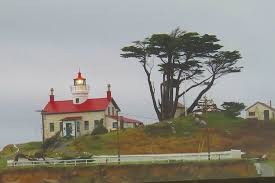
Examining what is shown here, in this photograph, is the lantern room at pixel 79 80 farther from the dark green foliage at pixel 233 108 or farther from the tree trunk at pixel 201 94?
the dark green foliage at pixel 233 108

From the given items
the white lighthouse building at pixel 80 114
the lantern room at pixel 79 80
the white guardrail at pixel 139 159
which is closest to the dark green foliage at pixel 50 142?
the white lighthouse building at pixel 80 114

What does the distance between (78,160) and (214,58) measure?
30.2 ft

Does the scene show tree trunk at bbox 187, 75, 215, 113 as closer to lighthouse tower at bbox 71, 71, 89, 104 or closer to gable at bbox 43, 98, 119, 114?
gable at bbox 43, 98, 119, 114

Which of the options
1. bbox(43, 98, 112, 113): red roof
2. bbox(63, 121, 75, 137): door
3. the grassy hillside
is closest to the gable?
bbox(43, 98, 112, 113): red roof

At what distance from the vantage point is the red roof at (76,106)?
855 inches

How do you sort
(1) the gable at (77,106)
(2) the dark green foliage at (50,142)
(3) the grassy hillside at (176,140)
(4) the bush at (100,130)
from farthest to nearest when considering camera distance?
1. (1) the gable at (77,106)
2. (4) the bush at (100,130)
3. (2) the dark green foliage at (50,142)
4. (3) the grassy hillside at (176,140)

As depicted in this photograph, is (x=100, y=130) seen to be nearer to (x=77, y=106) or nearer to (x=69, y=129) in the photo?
(x=69, y=129)

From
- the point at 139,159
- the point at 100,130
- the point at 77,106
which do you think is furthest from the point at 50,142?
the point at 139,159

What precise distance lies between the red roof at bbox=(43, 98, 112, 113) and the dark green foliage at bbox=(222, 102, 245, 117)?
4492 millimetres

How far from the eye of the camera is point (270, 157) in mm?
15961

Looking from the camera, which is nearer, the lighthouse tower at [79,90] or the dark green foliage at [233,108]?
the dark green foliage at [233,108]

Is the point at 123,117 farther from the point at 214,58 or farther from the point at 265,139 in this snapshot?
the point at 265,139

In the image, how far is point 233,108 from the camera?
2128 cm

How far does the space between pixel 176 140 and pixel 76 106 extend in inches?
213
